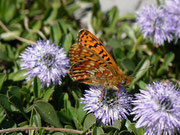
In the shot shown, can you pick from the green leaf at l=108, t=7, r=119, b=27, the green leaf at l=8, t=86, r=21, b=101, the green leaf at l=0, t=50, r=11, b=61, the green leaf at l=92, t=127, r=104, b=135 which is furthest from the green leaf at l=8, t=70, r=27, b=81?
the green leaf at l=108, t=7, r=119, b=27

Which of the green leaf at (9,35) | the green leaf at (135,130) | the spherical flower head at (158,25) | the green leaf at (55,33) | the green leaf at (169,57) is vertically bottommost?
the green leaf at (135,130)

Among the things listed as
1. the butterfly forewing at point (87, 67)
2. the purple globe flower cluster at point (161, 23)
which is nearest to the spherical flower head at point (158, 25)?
the purple globe flower cluster at point (161, 23)

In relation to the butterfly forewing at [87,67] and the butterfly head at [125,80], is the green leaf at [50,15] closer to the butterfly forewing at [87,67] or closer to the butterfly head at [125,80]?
the butterfly forewing at [87,67]

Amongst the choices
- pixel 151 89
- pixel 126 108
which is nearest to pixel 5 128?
pixel 126 108

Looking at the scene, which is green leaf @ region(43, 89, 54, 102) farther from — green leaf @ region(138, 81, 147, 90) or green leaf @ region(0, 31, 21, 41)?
green leaf @ region(0, 31, 21, 41)

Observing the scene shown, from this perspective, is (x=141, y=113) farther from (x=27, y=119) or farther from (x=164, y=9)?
(x=164, y=9)

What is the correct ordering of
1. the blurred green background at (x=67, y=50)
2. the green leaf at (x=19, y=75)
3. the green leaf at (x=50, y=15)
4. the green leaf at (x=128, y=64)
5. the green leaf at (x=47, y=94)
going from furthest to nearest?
the green leaf at (x=50, y=15) → the green leaf at (x=128, y=64) → the green leaf at (x=19, y=75) → the green leaf at (x=47, y=94) → the blurred green background at (x=67, y=50)
